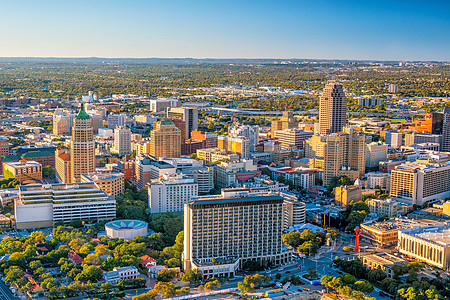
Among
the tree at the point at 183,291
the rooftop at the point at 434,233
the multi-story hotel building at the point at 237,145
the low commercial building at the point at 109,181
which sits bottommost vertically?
the tree at the point at 183,291

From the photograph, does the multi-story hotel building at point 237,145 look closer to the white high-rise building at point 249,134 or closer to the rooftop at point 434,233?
the white high-rise building at point 249,134

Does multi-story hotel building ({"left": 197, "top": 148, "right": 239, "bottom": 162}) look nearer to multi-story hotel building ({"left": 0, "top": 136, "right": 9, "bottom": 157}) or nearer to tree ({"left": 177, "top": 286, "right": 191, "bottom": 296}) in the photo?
multi-story hotel building ({"left": 0, "top": 136, "right": 9, "bottom": 157})

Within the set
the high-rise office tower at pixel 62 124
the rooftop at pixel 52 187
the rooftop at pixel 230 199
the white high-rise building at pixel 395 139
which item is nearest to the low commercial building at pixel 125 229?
the rooftop at pixel 52 187

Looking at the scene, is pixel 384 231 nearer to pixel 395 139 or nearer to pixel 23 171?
pixel 23 171

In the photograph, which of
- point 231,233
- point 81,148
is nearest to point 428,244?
point 231,233

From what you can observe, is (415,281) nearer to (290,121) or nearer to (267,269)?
(267,269)

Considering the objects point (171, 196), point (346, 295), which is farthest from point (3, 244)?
point (346, 295)
